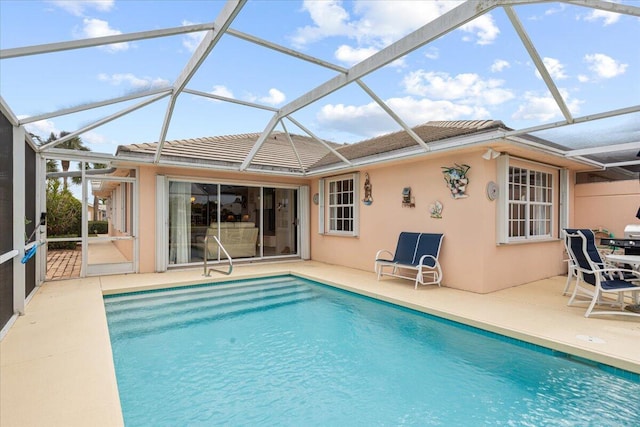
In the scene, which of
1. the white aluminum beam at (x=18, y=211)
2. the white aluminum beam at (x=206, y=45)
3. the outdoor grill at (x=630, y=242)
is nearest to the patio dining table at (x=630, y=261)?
the outdoor grill at (x=630, y=242)

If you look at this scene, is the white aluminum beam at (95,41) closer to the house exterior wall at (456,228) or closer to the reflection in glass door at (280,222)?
the house exterior wall at (456,228)

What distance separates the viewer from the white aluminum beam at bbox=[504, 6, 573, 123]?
3.48m

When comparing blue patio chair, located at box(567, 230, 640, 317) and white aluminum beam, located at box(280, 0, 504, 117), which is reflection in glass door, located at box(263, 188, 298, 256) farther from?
blue patio chair, located at box(567, 230, 640, 317)

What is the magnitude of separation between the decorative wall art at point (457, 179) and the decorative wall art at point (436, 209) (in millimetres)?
403

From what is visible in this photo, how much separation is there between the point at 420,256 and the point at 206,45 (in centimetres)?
543

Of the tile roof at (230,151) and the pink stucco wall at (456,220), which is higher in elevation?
the tile roof at (230,151)

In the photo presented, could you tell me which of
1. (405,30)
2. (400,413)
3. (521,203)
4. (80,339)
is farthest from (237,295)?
(521,203)

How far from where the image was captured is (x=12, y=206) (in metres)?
4.44

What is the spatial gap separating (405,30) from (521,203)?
4641 mm

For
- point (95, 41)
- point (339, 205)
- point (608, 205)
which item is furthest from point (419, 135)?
point (95, 41)

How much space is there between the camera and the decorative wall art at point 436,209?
23.0 feet

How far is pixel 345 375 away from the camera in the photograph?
3477 millimetres

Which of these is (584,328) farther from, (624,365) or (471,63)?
(471,63)

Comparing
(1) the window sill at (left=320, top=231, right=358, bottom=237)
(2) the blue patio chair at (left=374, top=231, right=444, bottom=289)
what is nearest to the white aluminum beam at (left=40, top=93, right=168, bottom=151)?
(2) the blue patio chair at (left=374, top=231, right=444, bottom=289)
